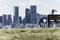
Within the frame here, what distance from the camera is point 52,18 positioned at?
22078 millimetres

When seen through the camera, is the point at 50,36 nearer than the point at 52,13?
Yes

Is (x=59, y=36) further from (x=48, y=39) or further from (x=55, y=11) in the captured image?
(x=55, y=11)

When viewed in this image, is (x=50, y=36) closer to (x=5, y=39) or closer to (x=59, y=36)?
(x=59, y=36)

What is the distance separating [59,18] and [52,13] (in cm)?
121

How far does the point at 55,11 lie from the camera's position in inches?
861

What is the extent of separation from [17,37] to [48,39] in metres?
1.19

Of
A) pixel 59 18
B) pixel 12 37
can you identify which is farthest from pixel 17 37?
pixel 59 18

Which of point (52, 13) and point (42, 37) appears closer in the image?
point (42, 37)

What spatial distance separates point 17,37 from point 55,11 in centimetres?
1321

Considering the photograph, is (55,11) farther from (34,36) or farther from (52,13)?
(34,36)

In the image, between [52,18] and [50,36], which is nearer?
[50,36]

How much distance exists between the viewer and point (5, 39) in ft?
29.5

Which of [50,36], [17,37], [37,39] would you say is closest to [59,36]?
[50,36]

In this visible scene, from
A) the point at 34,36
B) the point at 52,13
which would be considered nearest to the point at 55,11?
the point at 52,13
